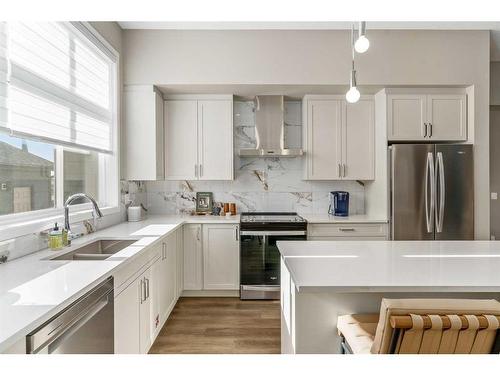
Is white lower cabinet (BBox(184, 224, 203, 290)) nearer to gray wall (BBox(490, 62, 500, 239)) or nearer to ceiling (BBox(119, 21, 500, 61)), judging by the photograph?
ceiling (BBox(119, 21, 500, 61))

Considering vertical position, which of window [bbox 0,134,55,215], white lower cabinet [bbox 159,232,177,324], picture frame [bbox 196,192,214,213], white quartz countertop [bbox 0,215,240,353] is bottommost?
white lower cabinet [bbox 159,232,177,324]

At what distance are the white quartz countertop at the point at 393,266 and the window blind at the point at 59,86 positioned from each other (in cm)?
177

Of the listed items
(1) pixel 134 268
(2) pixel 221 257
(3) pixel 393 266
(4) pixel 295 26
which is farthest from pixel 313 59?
(1) pixel 134 268

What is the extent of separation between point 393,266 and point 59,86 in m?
2.46

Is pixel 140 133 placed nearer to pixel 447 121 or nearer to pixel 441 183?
pixel 441 183

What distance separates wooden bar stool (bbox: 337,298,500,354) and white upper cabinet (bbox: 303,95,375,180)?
9.29 feet

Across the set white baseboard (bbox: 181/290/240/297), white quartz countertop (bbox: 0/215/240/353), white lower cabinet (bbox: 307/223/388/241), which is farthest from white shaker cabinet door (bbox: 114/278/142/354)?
white lower cabinet (bbox: 307/223/388/241)

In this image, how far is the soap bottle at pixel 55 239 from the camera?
210cm

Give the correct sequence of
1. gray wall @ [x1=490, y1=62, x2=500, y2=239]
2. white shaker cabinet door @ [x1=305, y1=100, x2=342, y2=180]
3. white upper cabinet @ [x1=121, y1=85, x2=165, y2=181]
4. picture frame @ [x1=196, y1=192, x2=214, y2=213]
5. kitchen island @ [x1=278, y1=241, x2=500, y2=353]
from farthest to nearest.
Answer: gray wall @ [x1=490, y1=62, x2=500, y2=239] → picture frame @ [x1=196, y1=192, x2=214, y2=213] → white shaker cabinet door @ [x1=305, y1=100, x2=342, y2=180] → white upper cabinet @ [x1=121, y1=85, x2=165, y2=181] → kitchen island @ [x1=278, y1=241, x2=500, y2=353]

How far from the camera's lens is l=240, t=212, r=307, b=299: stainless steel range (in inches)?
140

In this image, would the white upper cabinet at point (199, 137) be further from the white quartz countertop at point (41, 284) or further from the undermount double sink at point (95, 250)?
the white quartz countertop at point (41, 284)

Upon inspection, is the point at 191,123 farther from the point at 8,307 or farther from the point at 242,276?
the point at 8,307

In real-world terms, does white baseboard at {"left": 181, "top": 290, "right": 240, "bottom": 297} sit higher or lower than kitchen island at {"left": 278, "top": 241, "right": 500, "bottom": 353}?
lower

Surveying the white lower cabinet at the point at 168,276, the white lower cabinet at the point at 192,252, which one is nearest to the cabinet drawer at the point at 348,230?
the white lower cabinet at the point at 192,252
